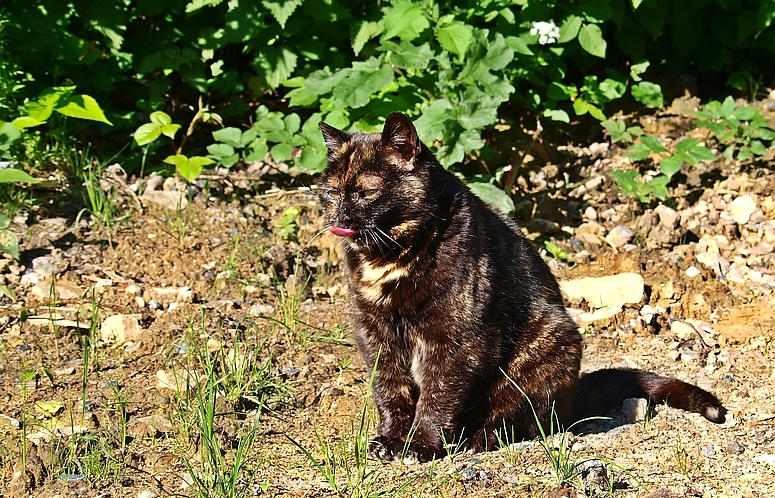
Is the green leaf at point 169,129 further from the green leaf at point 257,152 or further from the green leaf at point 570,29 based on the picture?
the green leaf at point 570,29

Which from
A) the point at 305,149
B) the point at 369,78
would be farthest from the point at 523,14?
the point at 305,149

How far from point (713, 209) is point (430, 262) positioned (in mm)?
2909

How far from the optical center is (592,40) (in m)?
5.48

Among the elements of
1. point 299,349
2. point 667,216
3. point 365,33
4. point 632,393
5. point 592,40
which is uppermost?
point 592,40

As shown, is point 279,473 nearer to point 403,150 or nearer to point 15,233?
point 403,150

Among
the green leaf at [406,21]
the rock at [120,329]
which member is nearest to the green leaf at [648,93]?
the green leaf at [406,21]

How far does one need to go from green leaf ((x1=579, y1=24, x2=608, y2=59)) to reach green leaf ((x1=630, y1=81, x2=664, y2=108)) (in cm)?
75

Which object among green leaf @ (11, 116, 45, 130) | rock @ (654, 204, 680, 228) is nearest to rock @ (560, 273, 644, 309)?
rock @ (654, 204, 680, 228)

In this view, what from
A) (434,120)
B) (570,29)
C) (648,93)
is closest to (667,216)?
(648,93)

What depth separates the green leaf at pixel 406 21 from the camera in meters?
5.02

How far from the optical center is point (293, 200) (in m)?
5.61

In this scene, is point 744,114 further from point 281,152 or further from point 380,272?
point 380,272

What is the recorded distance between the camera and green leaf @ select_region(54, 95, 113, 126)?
490 centimetres

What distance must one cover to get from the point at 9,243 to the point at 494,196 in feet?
8.22
